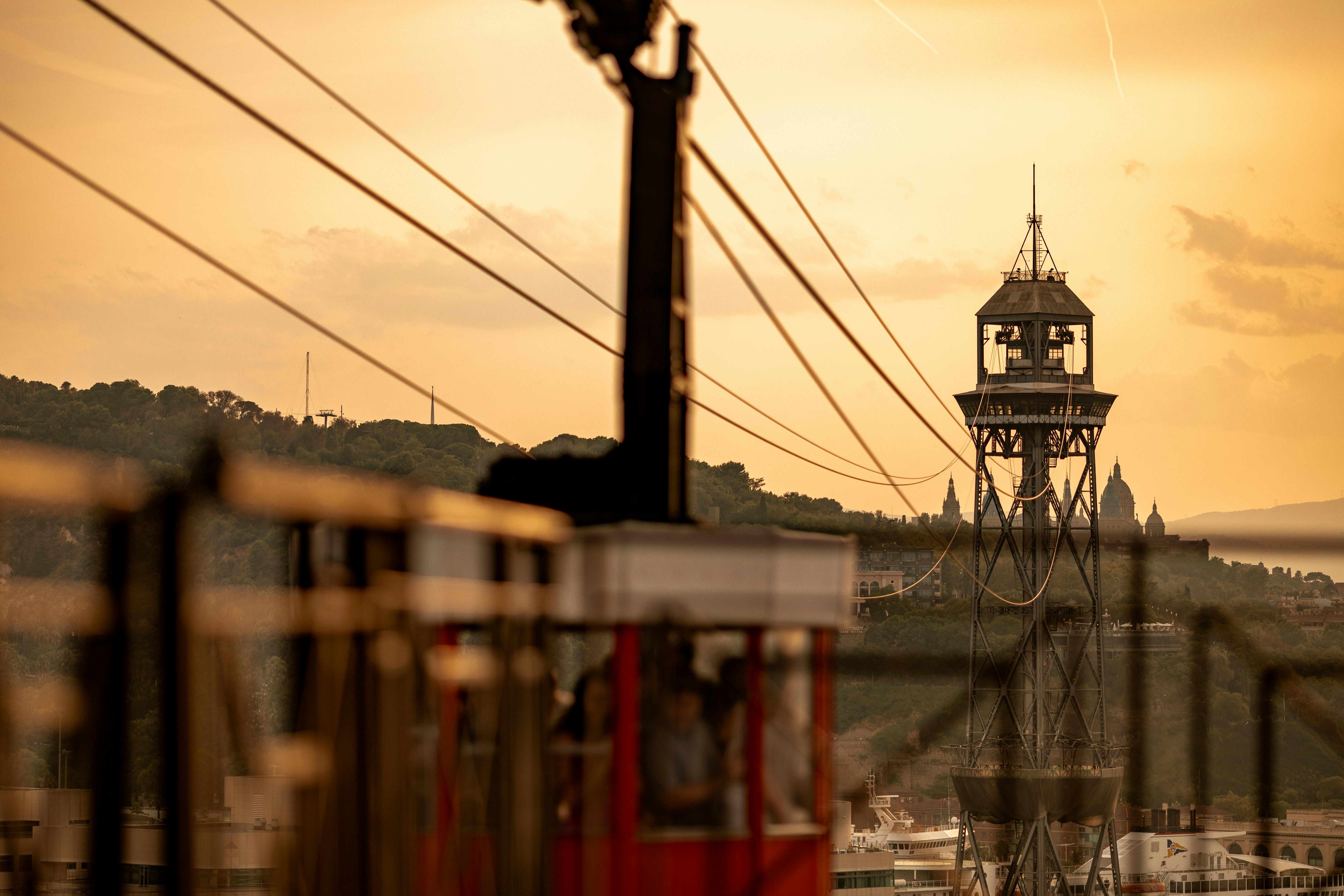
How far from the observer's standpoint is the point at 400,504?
5.82 metres

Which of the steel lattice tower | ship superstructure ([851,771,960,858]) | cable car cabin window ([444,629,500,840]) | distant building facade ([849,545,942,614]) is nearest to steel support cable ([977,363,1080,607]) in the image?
the steel lattice tower

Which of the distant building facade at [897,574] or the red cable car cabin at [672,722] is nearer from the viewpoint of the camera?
the red cable car cabin at [672,722]

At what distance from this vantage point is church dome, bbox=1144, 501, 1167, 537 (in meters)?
117

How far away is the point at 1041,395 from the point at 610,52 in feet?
147

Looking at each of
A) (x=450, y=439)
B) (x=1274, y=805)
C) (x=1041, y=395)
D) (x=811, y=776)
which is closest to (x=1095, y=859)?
(x=1041, y=395)

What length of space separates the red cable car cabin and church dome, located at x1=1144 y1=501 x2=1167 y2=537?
95.4 meters

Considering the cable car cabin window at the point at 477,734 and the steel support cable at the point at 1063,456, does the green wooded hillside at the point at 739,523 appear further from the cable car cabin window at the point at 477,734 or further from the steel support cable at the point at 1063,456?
the cable car cabin window at the point at 477,734

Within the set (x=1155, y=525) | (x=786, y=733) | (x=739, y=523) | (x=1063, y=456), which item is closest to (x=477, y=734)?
(x=786, y=733)

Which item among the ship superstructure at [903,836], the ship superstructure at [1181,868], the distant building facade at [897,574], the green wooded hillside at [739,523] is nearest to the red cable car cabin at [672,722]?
the ship superstructure at [1181,868]

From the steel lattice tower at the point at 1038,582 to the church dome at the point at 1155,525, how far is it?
47748 millimetres

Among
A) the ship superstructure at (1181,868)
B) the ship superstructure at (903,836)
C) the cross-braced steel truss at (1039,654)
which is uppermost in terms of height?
the cross-braced steel truss at (1039,654)

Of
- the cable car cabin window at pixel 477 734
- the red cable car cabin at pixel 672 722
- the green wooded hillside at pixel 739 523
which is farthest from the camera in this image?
the green wooded hillside at pixel 739 523

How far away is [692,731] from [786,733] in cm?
52

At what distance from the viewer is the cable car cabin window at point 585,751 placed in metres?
8.52
